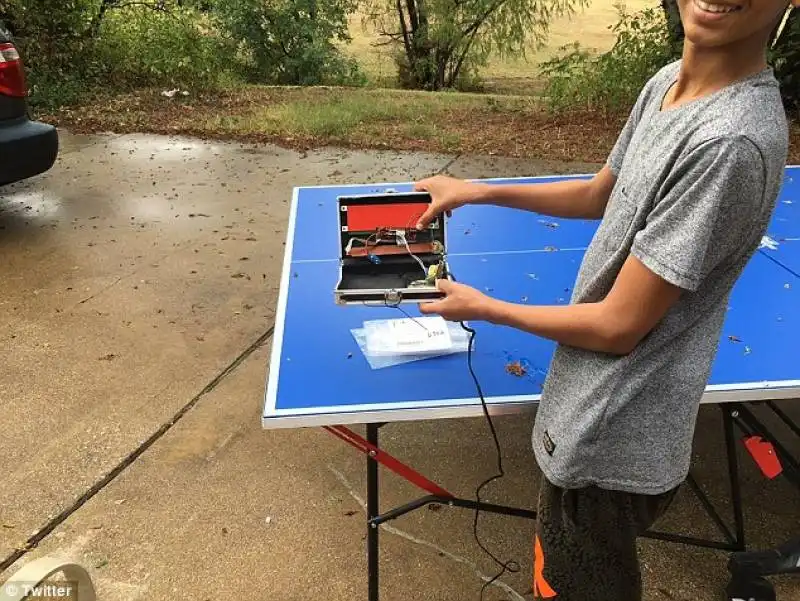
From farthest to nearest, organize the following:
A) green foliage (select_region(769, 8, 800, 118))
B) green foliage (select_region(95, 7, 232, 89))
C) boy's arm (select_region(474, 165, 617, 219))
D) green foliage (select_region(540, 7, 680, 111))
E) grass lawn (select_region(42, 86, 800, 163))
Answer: green foliage (select_region(95, 7, 232, 89)) → green foliage (select_region(540, 7, 680, 111)) → green foliage (select_region(769, 8, 800, 118)) → grass lawn (select_region(42, 86, 800, 163)) → boy's arm (select_region(474, 165, 617, 219))

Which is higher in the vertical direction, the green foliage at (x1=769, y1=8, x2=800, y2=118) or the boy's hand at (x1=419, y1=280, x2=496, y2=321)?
the boy's hand at (x1=419, y1=280, x2=496, y2=321)

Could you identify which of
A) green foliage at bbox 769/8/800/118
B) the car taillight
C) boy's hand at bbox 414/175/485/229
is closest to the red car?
the car taillight

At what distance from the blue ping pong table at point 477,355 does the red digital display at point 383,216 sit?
349 millimetres

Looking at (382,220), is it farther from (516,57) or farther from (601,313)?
(516,57)

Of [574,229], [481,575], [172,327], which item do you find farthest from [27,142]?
[481,575]

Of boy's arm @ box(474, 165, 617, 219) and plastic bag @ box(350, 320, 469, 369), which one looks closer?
boy's arm @ box(474, 165, 617, 219)

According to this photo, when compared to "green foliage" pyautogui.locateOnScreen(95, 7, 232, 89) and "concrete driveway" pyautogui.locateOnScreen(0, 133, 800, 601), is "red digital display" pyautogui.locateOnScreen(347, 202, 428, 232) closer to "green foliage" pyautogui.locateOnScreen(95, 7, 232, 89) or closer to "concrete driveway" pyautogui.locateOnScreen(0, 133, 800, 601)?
"concrete driveway" pyautogui.locateOnScreen(0, 133, 800, 601)

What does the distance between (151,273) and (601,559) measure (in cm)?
366

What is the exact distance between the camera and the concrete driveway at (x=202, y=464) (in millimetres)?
2510

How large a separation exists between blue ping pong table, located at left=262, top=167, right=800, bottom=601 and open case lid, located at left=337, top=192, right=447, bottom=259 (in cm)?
30

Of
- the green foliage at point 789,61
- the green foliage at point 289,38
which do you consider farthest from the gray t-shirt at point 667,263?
the green foliage at point 289,38

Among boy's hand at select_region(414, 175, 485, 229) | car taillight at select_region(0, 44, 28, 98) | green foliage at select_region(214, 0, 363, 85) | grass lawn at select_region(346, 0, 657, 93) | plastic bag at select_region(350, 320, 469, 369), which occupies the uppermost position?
boy's hand at select_region(414, 175, 485, 229)

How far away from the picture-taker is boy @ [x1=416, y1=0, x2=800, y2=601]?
1.21 meters

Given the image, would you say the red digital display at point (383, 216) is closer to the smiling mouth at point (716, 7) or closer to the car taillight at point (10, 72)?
the smiling mouth at point (716, 7)
